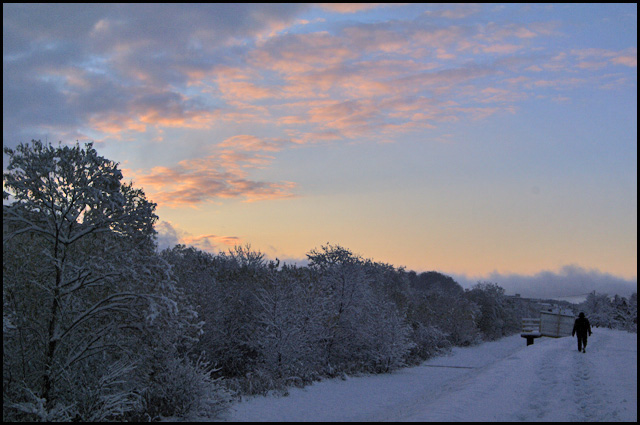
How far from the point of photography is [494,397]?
1412 cm

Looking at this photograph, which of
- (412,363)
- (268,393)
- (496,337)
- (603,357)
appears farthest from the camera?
(496,337)

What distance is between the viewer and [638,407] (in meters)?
11.9

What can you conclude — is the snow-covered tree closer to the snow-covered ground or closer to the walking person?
the snow-covered ground

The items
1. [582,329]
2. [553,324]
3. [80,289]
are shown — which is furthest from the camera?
[553,324]

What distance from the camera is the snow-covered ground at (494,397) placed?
12086mm

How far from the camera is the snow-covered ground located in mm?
12086

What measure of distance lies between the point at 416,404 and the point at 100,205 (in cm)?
1090

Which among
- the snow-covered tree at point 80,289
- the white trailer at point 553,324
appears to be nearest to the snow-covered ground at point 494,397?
the snow-covered tree at point 80,289

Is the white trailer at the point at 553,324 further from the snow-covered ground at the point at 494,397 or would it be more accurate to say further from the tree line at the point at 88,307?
the tree line at the point at 88,307

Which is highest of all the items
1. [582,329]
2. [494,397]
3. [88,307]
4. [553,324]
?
[88,307]

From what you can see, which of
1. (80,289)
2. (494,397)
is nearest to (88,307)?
(80,289)

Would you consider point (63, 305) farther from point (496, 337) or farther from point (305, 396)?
point (496, 337)

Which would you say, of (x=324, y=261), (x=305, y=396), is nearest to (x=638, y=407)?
(x=305, y=396)

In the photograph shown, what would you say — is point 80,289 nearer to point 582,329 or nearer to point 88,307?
point 88,307
